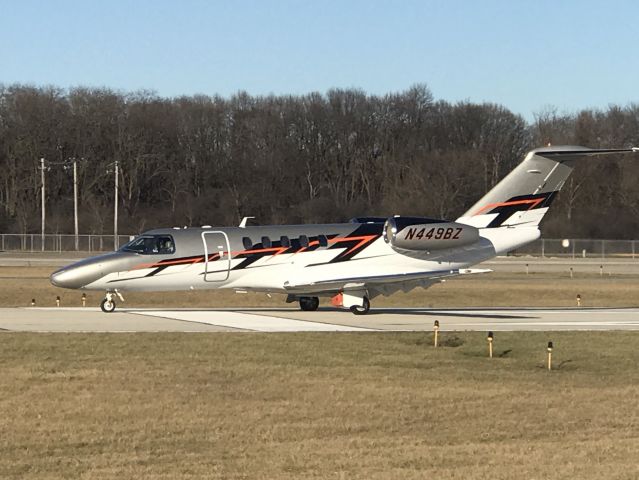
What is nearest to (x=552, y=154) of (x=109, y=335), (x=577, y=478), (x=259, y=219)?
(x=109, y=335)

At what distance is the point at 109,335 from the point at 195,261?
7.31 m

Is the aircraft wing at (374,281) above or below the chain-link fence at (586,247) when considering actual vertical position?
above

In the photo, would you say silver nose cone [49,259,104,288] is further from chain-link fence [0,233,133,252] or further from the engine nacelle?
chain-link fence [0,233,133,252]

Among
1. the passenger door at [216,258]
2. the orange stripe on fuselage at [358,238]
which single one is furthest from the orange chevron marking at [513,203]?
the passenger door at [216,258]

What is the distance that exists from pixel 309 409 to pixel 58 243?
80.3 meters

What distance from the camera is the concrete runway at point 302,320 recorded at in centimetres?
2959

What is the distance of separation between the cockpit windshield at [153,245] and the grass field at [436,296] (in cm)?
848

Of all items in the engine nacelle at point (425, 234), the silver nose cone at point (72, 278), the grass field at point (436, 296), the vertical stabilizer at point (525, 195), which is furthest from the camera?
the grass field at point (436, 296)

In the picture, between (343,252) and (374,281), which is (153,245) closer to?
(343,252)

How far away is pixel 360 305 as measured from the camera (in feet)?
116

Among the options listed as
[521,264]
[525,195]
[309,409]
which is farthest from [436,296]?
[521,264]

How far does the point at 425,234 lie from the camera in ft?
114

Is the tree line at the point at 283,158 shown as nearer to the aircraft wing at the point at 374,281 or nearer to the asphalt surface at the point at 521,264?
the asphalt surface at the point at 521,264

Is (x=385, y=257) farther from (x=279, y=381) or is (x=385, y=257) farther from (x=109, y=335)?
(x=279, y=381)
